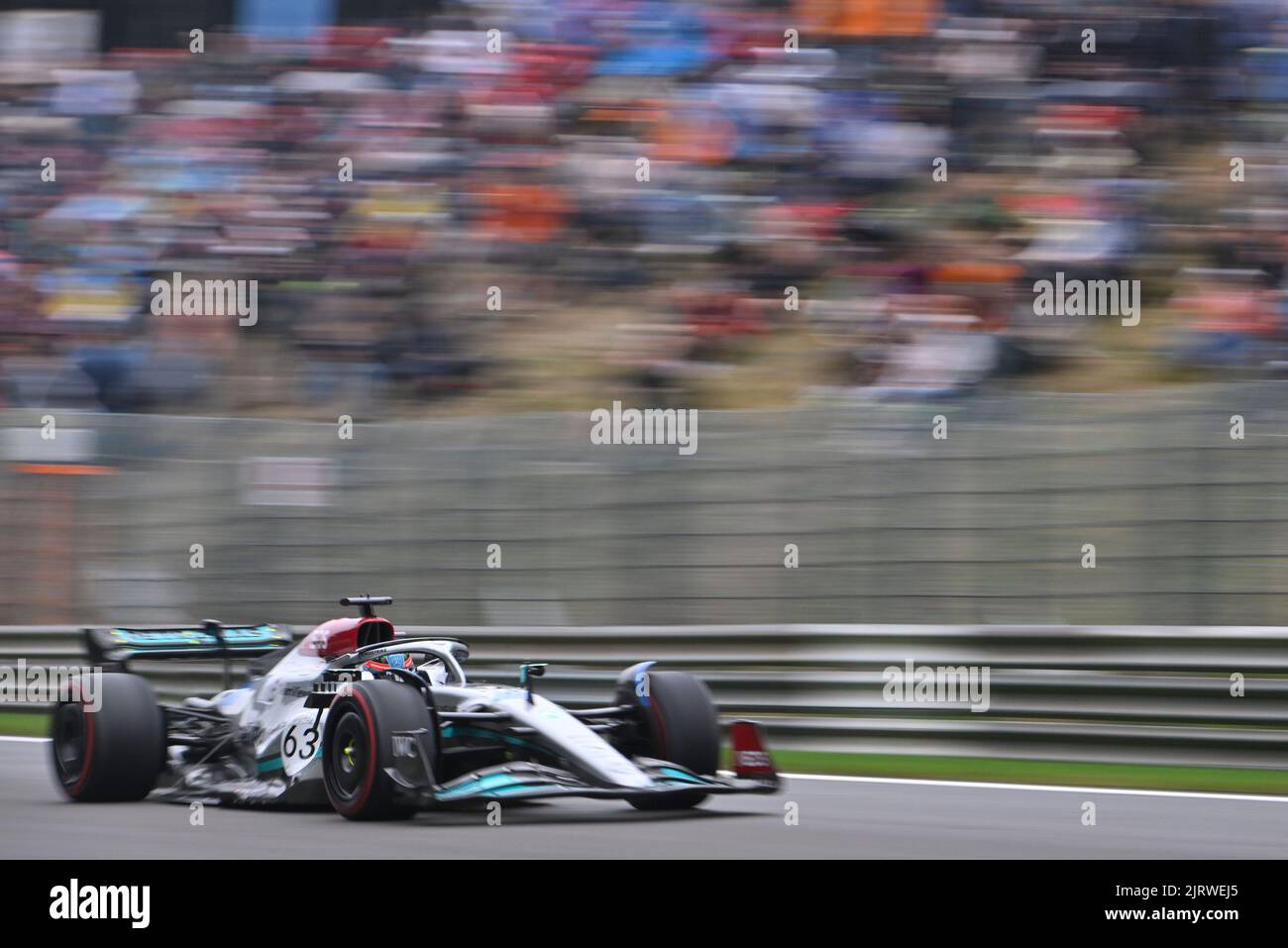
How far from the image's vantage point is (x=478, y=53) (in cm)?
1487

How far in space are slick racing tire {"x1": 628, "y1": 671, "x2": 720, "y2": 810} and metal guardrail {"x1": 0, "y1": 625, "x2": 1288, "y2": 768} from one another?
6.61 feet

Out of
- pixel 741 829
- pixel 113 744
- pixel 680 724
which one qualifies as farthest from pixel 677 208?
pixel 741 829

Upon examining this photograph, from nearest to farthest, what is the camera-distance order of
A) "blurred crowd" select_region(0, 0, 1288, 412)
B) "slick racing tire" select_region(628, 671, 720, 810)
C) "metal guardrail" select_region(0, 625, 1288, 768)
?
"slick racing tire" select_region(628, 671, 720, 810) < "metal guardrail" select_region(0, 625, 1288, 768) < "blurred crowd" select_region(0, 0, 1288, 412)

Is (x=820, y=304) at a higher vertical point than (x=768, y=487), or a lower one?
higher

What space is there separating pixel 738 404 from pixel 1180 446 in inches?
143

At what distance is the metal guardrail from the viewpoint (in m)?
8.45

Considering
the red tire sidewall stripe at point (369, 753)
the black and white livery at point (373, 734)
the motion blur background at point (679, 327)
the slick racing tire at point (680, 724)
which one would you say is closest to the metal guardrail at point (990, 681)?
the motion blur background at point (679, 327)

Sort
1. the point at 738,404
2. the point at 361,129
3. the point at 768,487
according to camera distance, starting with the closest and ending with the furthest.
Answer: the point at 768,487 → the point at 738,404 → the point at 361,129

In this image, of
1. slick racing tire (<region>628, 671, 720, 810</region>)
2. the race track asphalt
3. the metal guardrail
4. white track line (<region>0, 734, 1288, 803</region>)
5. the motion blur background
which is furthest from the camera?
the motion blur background

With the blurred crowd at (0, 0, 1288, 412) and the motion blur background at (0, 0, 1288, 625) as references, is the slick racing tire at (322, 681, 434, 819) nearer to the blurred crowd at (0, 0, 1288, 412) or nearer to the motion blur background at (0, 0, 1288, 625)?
the motion blur background at (0, 0, 1288, 625)

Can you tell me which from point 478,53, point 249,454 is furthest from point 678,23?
point 249,454

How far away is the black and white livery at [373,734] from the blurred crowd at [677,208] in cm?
401

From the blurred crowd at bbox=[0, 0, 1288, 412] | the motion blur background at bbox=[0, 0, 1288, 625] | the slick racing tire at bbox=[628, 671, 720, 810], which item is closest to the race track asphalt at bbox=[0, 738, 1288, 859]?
the slick racing tire at bbox=[628, 671, 720, 810]

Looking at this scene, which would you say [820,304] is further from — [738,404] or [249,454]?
[249,454]
